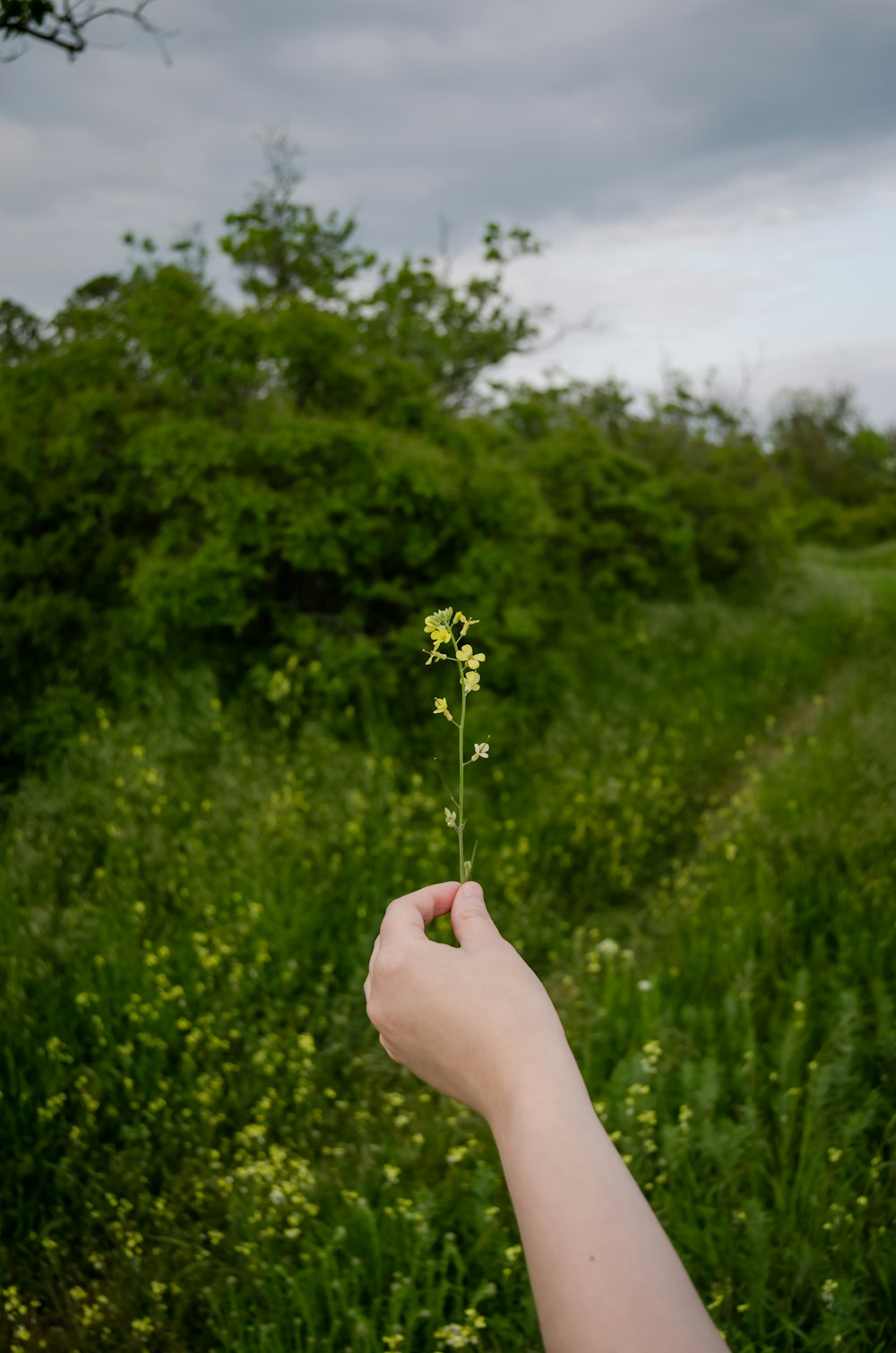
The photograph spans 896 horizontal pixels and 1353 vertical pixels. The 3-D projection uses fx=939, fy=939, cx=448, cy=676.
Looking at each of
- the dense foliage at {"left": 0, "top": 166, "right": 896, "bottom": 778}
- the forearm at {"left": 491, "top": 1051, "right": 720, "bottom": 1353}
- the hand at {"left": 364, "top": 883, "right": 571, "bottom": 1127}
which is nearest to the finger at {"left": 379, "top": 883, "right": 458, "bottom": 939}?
the hand at {"left": 364, "top": 883, "right": 571, "bottom": 1127}

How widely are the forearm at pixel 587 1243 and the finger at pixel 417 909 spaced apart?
345mm

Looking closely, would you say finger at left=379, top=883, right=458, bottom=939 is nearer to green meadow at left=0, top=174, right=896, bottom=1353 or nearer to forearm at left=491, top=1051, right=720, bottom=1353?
forearm at left=491, top=1051, right=720, bottom=1353

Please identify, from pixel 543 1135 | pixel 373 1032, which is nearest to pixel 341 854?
pixel 373 1032

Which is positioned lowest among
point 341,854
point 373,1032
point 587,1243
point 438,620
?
point 373,1032

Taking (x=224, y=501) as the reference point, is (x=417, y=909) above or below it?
below

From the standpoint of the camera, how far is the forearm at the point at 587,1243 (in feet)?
2.86

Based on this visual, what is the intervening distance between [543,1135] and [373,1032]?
2.96 m

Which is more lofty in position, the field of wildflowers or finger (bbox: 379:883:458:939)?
finger (bbox: 379:883:458:939)

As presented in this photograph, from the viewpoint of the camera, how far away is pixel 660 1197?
277 cm

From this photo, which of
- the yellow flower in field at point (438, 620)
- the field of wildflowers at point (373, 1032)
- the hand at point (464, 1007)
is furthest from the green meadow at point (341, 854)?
the yellow flower in field at point (438, 620)

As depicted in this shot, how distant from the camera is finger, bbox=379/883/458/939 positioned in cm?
133

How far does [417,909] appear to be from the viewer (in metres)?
1.38

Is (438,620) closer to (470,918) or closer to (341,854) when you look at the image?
(470,918)

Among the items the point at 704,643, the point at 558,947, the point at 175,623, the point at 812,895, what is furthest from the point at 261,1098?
the point at 704,643
